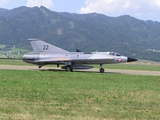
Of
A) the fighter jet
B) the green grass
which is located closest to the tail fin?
the fighter jet

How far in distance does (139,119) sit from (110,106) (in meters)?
1.99

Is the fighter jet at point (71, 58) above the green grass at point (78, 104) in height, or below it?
above

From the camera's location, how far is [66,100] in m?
13.0

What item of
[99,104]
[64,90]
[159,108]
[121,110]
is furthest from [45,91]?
[159,108]

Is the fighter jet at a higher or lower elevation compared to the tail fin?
lower

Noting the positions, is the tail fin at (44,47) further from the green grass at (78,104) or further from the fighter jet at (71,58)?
the green grass at (78,104)

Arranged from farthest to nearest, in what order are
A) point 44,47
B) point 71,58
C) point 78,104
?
point 44,47, point 71,58, point 78,104

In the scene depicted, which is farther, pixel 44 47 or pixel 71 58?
pixel 44 47

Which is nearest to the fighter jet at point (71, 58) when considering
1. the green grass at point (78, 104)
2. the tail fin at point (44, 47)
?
the tail fin at point (44, 47)

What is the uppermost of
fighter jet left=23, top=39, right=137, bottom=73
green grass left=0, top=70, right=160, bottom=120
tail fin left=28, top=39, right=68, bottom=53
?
tail fin left=28, top=39, right=68, bottom=53

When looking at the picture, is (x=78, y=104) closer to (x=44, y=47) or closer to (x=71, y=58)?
(x=71, y=58)

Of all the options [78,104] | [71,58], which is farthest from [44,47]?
[78,104]

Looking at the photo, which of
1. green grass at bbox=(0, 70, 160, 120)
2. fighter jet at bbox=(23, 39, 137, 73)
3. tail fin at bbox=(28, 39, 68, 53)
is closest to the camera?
green grass at bbox=(0, 70, 160, 120)

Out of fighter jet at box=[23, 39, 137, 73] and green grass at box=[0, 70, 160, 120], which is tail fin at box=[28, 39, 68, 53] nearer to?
fighter jet at box=[23, 39, 137, 73]
